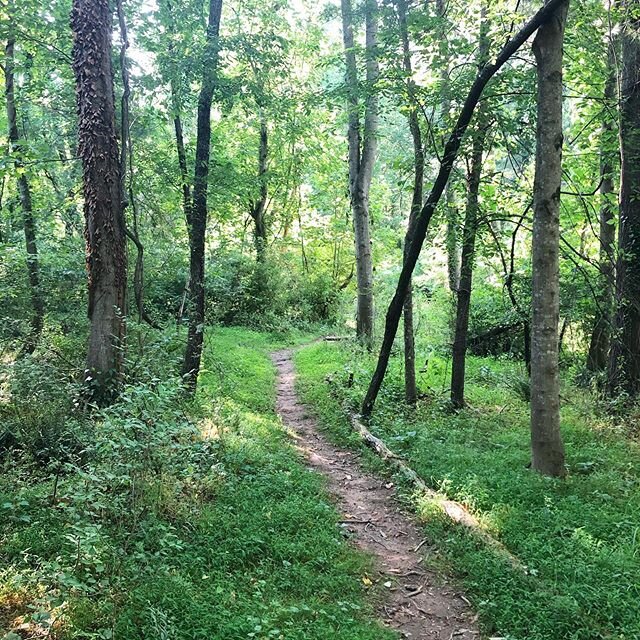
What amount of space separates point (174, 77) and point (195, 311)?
4.11 metres

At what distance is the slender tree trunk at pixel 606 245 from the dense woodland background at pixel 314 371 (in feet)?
0.23

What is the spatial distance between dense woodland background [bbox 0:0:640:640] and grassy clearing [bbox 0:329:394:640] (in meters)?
0.03

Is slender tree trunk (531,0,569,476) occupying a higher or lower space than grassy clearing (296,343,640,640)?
higher

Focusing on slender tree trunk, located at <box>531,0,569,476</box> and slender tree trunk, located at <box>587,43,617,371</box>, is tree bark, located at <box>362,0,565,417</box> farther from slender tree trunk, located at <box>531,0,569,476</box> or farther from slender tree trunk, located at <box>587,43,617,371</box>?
slender tree trunk, located at <box>587,43,617,371</box>

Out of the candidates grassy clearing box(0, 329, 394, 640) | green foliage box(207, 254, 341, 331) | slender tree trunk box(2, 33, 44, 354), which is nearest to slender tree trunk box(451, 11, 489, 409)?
grassy clearing box(0, 329, 394, 640)

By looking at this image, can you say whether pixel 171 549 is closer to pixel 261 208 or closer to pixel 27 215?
pixel 27 215

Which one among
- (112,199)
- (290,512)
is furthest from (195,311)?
(290,512)

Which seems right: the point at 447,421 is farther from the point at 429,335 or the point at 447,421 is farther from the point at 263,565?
the point at 429,335

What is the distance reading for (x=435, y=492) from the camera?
607cm

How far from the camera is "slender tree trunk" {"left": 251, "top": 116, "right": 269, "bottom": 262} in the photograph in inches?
841

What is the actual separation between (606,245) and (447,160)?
2788 mm

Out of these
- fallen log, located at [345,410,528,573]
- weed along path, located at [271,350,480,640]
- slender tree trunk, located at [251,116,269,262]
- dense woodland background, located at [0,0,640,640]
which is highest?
slender tree trunk, located at [251,116,269,262]

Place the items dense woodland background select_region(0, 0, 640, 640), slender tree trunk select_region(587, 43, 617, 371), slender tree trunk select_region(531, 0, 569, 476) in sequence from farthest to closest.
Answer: slender tree trunk select_region(587, 43, 617, 371) < slender tree trunk select_region(531, 0, 569, 476) < dense woodland background select_region(0, 0, 640, 640)

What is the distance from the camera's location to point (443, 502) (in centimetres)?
564
